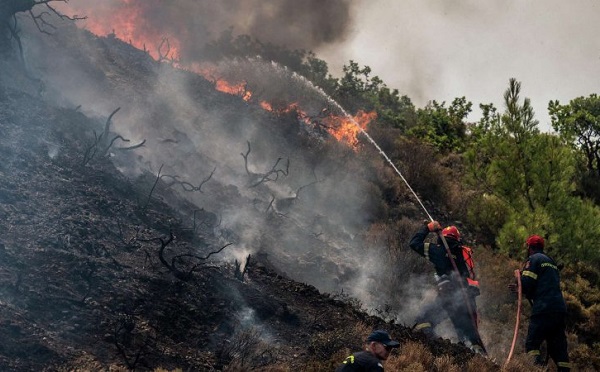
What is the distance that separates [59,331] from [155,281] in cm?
168

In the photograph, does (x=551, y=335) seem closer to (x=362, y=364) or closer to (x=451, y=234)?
(x=451, y=234)

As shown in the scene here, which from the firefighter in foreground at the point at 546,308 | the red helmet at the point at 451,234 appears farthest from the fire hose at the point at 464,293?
the firefighter in foreground at the point at 546,308

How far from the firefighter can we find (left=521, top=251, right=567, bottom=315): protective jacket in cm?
421

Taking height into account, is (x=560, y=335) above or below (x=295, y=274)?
below

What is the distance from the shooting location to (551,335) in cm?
771

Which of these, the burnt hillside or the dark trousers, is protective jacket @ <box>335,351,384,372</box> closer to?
the burnt hillside

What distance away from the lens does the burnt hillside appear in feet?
20.5

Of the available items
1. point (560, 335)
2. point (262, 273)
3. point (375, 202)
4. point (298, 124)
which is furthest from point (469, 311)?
point (298, 124)

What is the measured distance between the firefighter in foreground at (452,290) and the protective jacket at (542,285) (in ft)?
2.54

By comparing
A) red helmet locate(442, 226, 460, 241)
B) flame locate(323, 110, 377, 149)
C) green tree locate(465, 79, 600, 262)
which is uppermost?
flame locate(323, 110, 377, 149)

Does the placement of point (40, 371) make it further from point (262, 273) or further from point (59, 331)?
point (262, 273)

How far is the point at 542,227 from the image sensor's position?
1284cm

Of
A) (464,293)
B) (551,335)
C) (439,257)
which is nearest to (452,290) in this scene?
(464,293)

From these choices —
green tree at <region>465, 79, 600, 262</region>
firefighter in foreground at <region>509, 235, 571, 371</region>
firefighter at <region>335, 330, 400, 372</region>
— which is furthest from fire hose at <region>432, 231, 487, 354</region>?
green tree at <region>465, 79, 600, 262</region>
